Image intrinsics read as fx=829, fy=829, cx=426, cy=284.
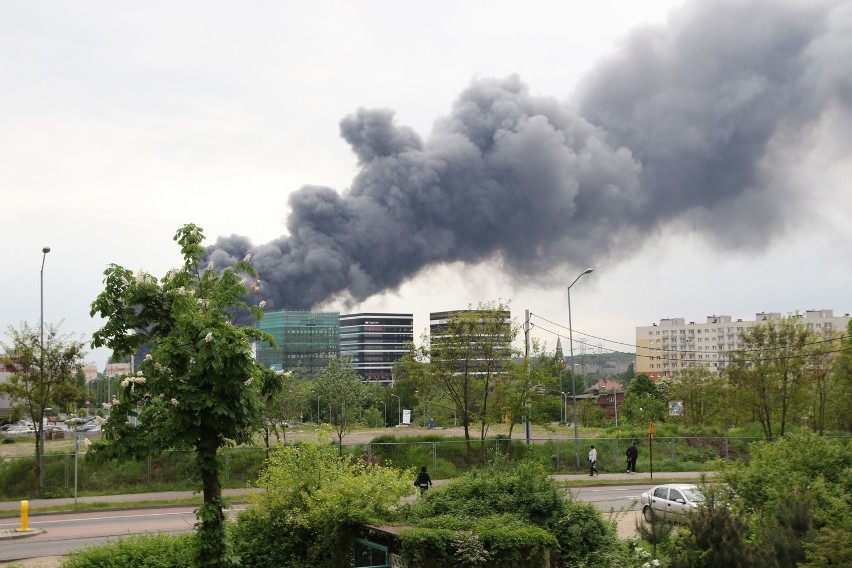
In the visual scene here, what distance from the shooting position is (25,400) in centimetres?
3416

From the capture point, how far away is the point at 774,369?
43781 mm

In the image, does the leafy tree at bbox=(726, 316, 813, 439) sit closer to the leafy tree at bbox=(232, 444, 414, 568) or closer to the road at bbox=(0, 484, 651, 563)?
the road at bbox=(0, 484, 651, 563)

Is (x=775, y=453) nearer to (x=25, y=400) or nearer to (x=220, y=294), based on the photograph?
(x=220, y=294)

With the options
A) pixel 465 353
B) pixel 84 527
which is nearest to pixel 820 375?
pixel 465 353

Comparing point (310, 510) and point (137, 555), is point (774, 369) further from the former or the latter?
point (137, 555)

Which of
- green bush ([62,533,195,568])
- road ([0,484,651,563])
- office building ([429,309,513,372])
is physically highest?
office building ([429,309,513,372])

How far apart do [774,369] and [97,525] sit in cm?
3419

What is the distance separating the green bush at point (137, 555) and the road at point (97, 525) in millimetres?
2405

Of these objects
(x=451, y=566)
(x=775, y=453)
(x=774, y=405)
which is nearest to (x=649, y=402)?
(x=774, y=405)

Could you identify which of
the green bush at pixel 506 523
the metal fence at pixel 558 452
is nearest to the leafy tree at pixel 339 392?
the metal fence at pixel 558 452

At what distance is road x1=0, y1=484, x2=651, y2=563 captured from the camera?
2023cm

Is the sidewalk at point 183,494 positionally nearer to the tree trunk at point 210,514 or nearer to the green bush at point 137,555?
the green bush at point 137,555

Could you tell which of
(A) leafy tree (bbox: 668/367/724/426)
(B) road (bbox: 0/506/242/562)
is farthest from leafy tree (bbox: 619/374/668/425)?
(B) road (bbox: 0/506/242/562)

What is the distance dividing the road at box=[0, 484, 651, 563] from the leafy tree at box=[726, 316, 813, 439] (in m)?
15.9
